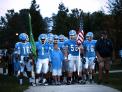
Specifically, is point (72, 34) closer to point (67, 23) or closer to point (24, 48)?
point (24, 48)

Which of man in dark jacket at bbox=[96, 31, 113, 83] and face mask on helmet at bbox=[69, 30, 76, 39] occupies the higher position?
face mask on helmet at bbox=[69, 30, 76, 39]

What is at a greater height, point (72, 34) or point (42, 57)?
point (72, 34)

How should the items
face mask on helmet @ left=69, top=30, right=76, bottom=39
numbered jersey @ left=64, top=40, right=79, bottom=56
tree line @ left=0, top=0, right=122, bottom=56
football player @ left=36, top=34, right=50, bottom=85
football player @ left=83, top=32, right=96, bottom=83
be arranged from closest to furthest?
football player @ left=36, top=34, right=50, bottom=85, face mask on helmet @ left=69, top=30, right=76, bottom=39, numbered jersey @ left=64, top=40, right=79, bottom=56, football player @ left=83, top=32, right=96, bottom=83, tree line @ left=0, top=0, right=122, bottom=56

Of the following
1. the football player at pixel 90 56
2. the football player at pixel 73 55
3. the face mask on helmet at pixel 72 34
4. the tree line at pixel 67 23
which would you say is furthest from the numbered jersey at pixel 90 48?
the tree line at pixel 67 23

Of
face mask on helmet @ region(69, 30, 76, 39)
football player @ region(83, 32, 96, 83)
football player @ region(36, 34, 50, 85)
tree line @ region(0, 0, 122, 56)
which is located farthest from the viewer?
tree line @ region(0, 0, 122, 56)

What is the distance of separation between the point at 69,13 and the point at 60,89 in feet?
351

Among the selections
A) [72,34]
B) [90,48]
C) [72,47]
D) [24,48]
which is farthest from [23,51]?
[90,48]

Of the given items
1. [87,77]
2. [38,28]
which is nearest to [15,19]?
[38,28]

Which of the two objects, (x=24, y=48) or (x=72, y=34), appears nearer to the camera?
(x=72, y=34)

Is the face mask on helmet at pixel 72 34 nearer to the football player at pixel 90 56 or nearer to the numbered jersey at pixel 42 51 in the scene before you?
the football player at pixel 90 56

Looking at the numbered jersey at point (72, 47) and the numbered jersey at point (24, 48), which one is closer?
the numbered jersey at point (72, 47)

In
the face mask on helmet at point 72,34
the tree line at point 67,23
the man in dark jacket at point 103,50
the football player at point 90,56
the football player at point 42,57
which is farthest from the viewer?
the tree line at point 67,23

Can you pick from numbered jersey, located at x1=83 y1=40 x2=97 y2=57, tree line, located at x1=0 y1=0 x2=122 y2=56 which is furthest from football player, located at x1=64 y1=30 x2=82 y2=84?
tree line, located at x1=0 y1=0 x2=122 y2=56

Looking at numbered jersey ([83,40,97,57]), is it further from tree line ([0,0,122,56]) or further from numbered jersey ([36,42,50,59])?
tree line ([0,0,122,56])
